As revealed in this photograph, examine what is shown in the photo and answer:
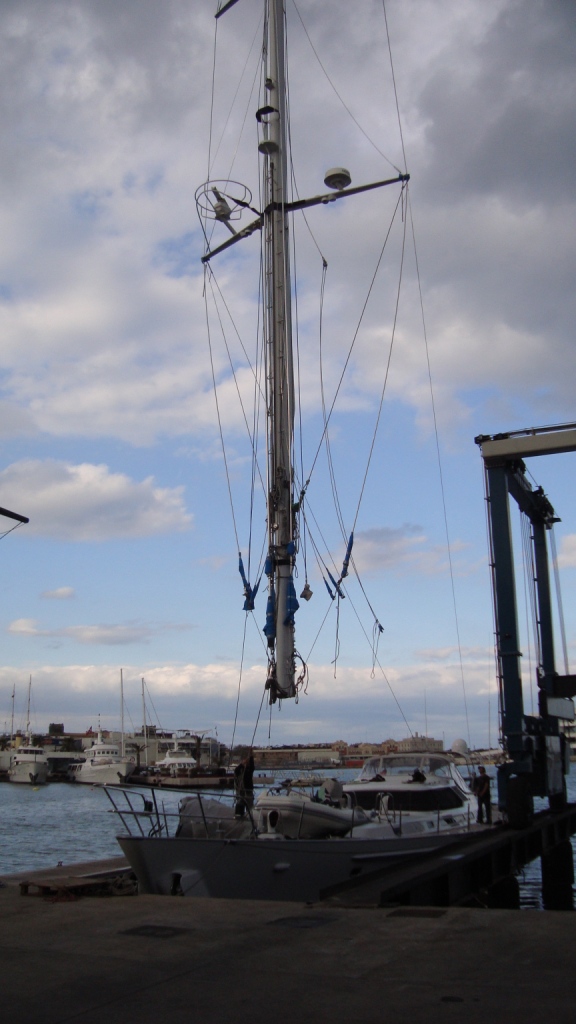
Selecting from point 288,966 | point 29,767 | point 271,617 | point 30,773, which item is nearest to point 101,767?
point 30,773

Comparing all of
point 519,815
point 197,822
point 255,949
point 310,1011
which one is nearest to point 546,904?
point 519,815

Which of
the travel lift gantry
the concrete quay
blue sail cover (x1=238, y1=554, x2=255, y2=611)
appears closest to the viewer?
the concrete quay

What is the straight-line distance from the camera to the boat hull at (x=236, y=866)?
540 inches

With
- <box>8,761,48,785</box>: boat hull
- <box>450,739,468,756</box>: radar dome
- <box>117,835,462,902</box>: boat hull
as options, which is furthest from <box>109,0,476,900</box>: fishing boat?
<box>8,761,48,785</box>: boat hull

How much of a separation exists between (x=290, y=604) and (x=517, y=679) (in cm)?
647

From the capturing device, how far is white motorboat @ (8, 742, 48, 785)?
9908 centimetres

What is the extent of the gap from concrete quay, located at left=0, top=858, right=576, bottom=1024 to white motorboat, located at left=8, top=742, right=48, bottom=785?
96.2 metres

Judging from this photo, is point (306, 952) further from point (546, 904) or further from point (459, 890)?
point (546, 904)

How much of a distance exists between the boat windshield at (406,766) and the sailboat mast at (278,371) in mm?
5468

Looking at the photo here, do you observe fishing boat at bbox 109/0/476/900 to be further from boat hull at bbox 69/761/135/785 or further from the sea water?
boat hull at bbox 69/761/135/785

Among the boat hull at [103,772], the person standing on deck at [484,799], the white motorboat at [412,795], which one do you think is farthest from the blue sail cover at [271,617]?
the boat hull at [103,772]

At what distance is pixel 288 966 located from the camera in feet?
24.0

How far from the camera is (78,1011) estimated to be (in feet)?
20.2

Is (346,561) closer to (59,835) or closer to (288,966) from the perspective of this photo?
(288,966)
